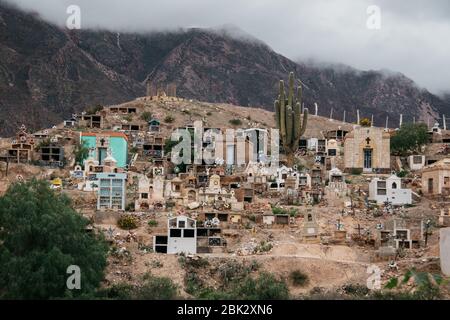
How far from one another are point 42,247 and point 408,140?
3678cm

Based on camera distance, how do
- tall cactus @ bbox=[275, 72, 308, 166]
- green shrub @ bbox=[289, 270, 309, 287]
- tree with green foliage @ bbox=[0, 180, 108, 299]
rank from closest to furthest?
tree with green foliage @ bbox=[0, 180, 108, 299], green shrub @ bbox=[289, 270, 309, 287], tall cactus @ bbox=[275, 72, 308, 166]

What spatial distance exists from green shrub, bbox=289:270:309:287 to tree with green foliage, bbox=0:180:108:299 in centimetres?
776

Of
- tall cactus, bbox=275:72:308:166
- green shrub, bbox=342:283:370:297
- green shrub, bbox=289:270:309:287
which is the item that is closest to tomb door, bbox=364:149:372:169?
tall cactus, bbox=275:72:308:166

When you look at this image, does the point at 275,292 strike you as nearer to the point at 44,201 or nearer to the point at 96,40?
the point at 44,201

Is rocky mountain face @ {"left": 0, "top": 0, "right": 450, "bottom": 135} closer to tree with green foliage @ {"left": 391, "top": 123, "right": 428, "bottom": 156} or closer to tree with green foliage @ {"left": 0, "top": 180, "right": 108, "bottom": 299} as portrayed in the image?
tree with green foliage @ {"left": 391, "top": 123, "right": 428, "bottom": 156}

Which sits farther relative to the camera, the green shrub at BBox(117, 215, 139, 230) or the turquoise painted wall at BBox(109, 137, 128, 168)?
the turquoise painted wall at BBox(109, 137, 128, 168)

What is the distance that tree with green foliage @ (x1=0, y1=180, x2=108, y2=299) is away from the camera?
3338cm

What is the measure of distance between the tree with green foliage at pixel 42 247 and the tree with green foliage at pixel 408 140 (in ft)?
106

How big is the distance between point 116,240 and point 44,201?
6.34 metres

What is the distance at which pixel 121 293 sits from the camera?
1394 inches

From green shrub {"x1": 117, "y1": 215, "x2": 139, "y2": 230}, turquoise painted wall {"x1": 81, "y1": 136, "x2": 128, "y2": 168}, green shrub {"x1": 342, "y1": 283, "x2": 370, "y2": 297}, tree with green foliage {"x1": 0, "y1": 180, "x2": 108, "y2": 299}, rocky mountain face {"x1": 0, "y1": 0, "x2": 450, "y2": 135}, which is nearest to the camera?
tree with green foliage {"x1": 0, "y1": 180, "x2": 108, "y2": 299}

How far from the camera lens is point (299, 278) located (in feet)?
131
